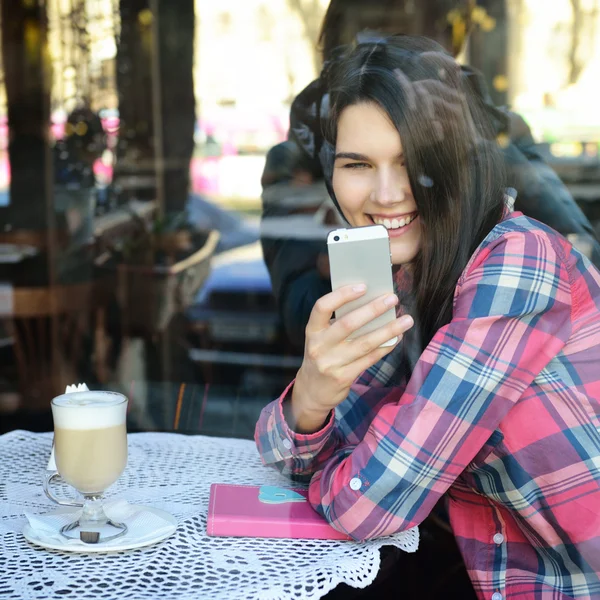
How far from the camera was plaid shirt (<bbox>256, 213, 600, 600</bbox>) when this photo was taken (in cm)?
95

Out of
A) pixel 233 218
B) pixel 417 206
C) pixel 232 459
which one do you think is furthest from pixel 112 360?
pixel 417 206

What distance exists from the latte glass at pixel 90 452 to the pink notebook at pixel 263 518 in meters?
0.12

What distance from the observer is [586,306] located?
1.03m

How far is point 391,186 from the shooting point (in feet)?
3.69

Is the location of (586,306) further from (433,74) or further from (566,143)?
(566,143)

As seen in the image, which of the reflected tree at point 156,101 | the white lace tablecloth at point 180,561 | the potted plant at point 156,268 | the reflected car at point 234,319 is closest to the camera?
the white lace tablecloth at point 180,561

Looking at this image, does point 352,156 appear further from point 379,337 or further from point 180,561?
point 180,561

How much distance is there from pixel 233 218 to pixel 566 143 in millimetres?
1844

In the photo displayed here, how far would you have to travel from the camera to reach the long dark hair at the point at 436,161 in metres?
1.09

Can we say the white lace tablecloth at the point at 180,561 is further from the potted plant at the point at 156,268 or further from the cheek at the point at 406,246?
the potted plant at the point at 156,268

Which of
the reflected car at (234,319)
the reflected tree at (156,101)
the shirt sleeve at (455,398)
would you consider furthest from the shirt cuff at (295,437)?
the reflected tree at (156,101)

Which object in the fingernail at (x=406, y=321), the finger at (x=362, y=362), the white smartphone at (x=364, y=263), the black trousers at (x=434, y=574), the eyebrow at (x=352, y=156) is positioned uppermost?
the eyebrow at (x=352, y=156)

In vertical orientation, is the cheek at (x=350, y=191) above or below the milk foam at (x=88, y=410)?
above

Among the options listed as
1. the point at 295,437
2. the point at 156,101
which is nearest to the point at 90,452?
the point at 295,437
